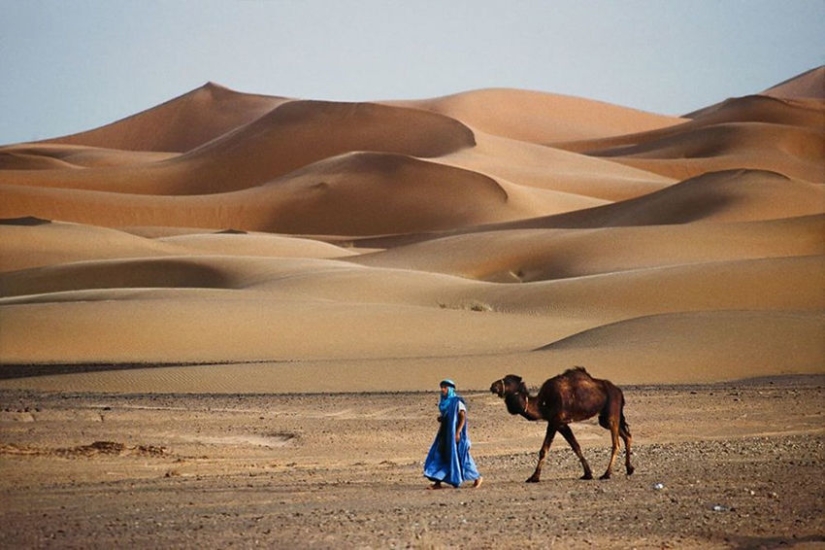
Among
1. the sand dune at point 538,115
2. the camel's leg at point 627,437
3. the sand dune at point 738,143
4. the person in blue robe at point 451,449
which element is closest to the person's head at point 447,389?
the person in blue robe at point 451,449

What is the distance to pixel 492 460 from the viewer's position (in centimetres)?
1466

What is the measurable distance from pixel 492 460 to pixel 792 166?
91.9 meters

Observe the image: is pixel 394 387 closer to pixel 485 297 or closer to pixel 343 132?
pixel 485 297

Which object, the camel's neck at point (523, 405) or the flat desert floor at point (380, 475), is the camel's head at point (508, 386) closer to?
the camel's neck at point (523, 405)

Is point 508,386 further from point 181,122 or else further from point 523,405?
point 181,122

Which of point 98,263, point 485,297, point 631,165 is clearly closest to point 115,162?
point 631,165

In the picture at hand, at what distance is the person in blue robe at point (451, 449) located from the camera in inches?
467

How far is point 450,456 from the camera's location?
12000 millimetres

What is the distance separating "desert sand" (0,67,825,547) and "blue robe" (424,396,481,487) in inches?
11.0

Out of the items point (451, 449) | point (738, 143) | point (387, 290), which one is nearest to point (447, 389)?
point (451, 449)

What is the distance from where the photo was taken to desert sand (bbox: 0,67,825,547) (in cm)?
1609

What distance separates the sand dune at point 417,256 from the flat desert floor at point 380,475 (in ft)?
13.0

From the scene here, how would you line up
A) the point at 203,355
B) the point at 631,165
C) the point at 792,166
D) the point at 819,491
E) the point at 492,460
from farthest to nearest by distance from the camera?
the point at 631,165 < the point at 792,166 < the point at 203,355 < the point at 492,460 < the point at 819,491

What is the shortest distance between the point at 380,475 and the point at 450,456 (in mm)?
1535
